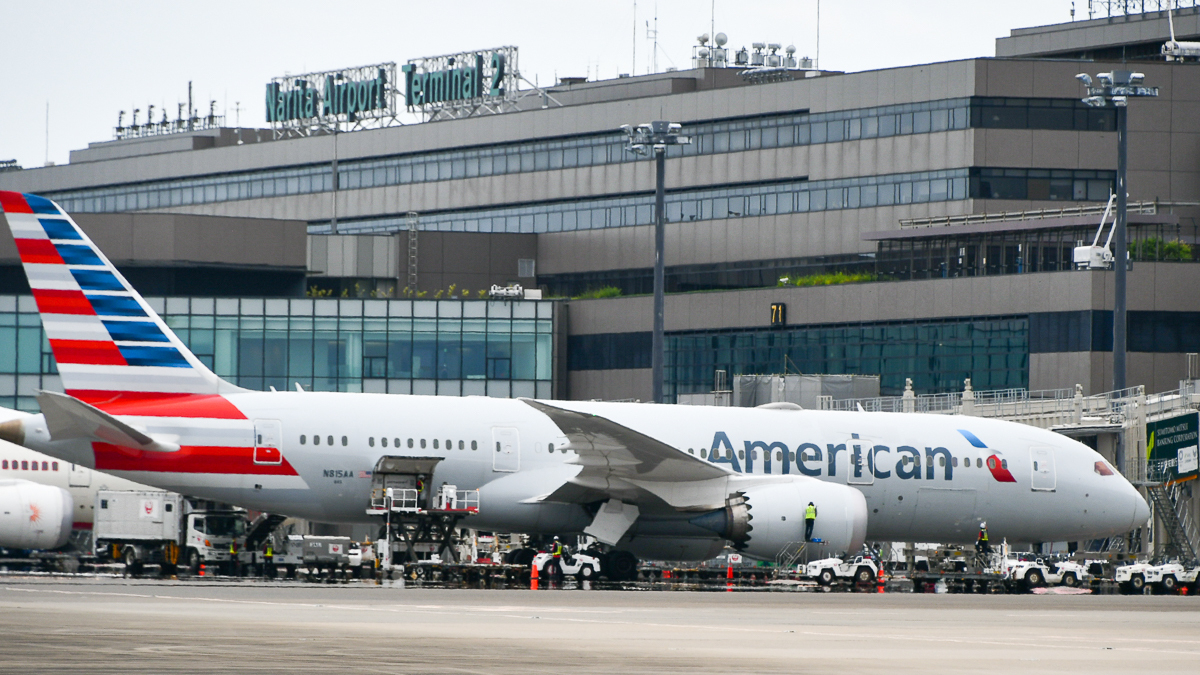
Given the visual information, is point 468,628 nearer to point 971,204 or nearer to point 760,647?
point 760,647

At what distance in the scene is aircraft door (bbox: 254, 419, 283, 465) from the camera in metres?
32.2

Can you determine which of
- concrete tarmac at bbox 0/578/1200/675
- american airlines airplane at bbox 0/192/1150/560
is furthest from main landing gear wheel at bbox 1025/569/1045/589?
concrete tarmac at bbox 0/578/1200/675

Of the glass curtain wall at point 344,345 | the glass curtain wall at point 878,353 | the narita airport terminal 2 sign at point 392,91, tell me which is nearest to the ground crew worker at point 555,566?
the glass curtain wall at point 878,353

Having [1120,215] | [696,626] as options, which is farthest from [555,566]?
[1120,215]

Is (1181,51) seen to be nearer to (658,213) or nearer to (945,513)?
(658,213)

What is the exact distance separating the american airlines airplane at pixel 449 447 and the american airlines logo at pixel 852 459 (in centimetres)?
4

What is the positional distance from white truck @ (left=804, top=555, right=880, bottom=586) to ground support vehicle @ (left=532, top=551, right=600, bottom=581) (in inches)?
168

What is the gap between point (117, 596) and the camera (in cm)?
2486

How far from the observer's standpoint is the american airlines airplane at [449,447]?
3195 centimetres

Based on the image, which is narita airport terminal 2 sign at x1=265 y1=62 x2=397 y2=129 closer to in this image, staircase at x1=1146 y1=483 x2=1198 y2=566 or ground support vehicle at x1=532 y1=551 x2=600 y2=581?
staircase at x1=1146 y1=483 x2=1198 y2=566

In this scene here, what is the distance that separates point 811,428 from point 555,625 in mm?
15654

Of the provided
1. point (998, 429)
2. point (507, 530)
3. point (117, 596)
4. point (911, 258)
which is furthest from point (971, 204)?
point (117, 596)

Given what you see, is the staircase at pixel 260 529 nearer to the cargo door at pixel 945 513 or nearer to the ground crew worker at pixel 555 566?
the ground crew worker at pixel 555 566

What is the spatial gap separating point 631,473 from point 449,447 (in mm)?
3563
